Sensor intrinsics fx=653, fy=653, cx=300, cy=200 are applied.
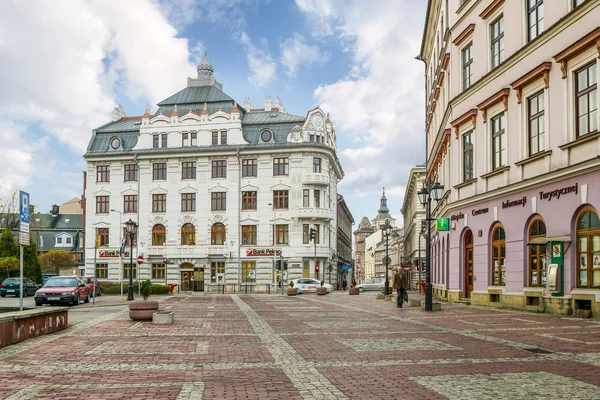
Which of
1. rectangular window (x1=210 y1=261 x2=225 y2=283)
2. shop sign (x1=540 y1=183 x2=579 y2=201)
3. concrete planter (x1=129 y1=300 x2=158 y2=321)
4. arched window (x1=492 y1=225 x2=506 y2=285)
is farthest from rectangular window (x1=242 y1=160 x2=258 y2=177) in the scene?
concrete planter (x1=129 y1=300 x2=158 y2=321)

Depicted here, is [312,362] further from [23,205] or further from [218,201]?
[218,201]

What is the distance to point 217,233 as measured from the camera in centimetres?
6288

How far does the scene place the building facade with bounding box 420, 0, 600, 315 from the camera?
18297 mm

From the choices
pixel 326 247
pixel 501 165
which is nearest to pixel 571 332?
pixel 501 165

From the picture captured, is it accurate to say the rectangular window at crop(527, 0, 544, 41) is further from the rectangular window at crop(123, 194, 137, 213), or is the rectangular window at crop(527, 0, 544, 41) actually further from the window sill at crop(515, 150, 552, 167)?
the rectangular window at crop(123, 194, 137, 213)

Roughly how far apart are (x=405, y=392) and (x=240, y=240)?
5476 cm

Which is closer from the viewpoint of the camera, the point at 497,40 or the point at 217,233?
the point at 497,40

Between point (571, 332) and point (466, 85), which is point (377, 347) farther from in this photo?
point (466, 85)

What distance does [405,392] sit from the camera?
7695 mm

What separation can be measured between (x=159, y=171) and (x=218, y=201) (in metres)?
6.87

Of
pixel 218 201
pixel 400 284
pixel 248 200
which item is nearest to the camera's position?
pixel 400 284

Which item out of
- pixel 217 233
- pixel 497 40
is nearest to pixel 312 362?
pixel 497 40

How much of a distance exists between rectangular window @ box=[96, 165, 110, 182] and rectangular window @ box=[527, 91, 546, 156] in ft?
170

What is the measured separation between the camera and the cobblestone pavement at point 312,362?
7.77 metres
